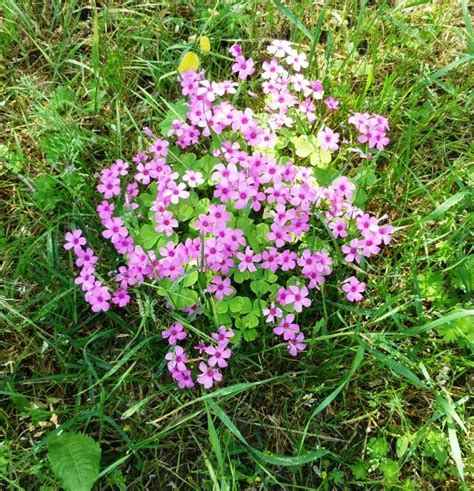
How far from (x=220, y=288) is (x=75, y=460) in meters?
0.86

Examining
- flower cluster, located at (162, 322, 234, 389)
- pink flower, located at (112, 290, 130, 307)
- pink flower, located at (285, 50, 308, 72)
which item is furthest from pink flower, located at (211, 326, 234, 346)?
pink flower, located at (285, 50, 308, 72)

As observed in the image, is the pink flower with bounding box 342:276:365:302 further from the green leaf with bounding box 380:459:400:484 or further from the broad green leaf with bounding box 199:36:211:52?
the broad green leaf with bounding box 199:36:211:52

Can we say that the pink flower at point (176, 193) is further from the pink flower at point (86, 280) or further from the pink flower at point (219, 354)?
the pink flower at point (219, 354)

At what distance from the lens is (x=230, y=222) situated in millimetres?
2494

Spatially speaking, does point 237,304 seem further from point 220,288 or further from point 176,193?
point 176,193

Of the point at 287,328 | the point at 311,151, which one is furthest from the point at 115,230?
the point at 311,151

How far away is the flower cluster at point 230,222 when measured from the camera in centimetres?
243

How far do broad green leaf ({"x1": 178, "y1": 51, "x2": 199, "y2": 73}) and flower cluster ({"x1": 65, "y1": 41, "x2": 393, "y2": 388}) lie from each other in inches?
2.2

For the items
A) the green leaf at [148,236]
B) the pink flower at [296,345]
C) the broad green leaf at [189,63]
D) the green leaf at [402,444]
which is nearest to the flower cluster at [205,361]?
the pink flower at [296,345]

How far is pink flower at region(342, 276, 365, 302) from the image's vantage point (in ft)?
8.16

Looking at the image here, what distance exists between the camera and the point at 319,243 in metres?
2.51

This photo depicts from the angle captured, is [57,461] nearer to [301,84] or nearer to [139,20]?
[301,84]

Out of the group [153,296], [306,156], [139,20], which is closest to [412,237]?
[306,156]

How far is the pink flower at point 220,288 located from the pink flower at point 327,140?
2.55 feet
